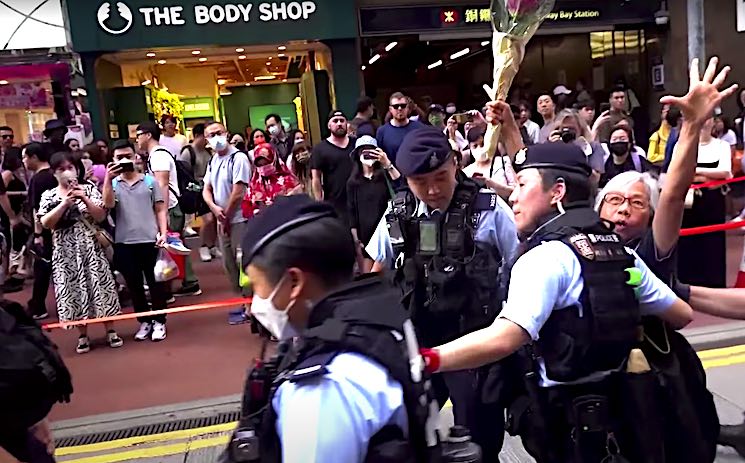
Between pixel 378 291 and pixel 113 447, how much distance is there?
11.4ft

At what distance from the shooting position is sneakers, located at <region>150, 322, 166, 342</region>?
678 centimetres

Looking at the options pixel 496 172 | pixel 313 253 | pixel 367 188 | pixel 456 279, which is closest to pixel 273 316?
pixel 313 253

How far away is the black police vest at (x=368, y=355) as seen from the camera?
1475 mm

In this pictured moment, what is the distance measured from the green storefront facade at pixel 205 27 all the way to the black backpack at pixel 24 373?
11.1 meters

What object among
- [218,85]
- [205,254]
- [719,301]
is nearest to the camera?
[719,301]

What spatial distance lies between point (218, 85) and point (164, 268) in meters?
13.2

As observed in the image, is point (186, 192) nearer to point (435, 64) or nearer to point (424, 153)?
point (424, 153)

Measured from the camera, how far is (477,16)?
554 inches

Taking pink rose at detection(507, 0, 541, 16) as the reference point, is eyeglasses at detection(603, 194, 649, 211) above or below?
below

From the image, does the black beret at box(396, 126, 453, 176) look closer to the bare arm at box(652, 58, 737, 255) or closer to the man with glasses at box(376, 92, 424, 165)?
the bare arm at box(652, 58, 737, 255)

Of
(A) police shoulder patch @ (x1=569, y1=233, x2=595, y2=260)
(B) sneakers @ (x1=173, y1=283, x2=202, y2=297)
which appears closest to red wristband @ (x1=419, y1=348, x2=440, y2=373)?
(A) police shoulder patch @ (x1=569, y1=233, x2=595, y2=260)

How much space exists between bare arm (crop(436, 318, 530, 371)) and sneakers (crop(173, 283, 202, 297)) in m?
6.68

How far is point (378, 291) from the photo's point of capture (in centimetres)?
163

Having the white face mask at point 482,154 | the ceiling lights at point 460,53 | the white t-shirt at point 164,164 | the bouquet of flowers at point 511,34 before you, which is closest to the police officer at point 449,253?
the bouquet of flowers at point 511,34
